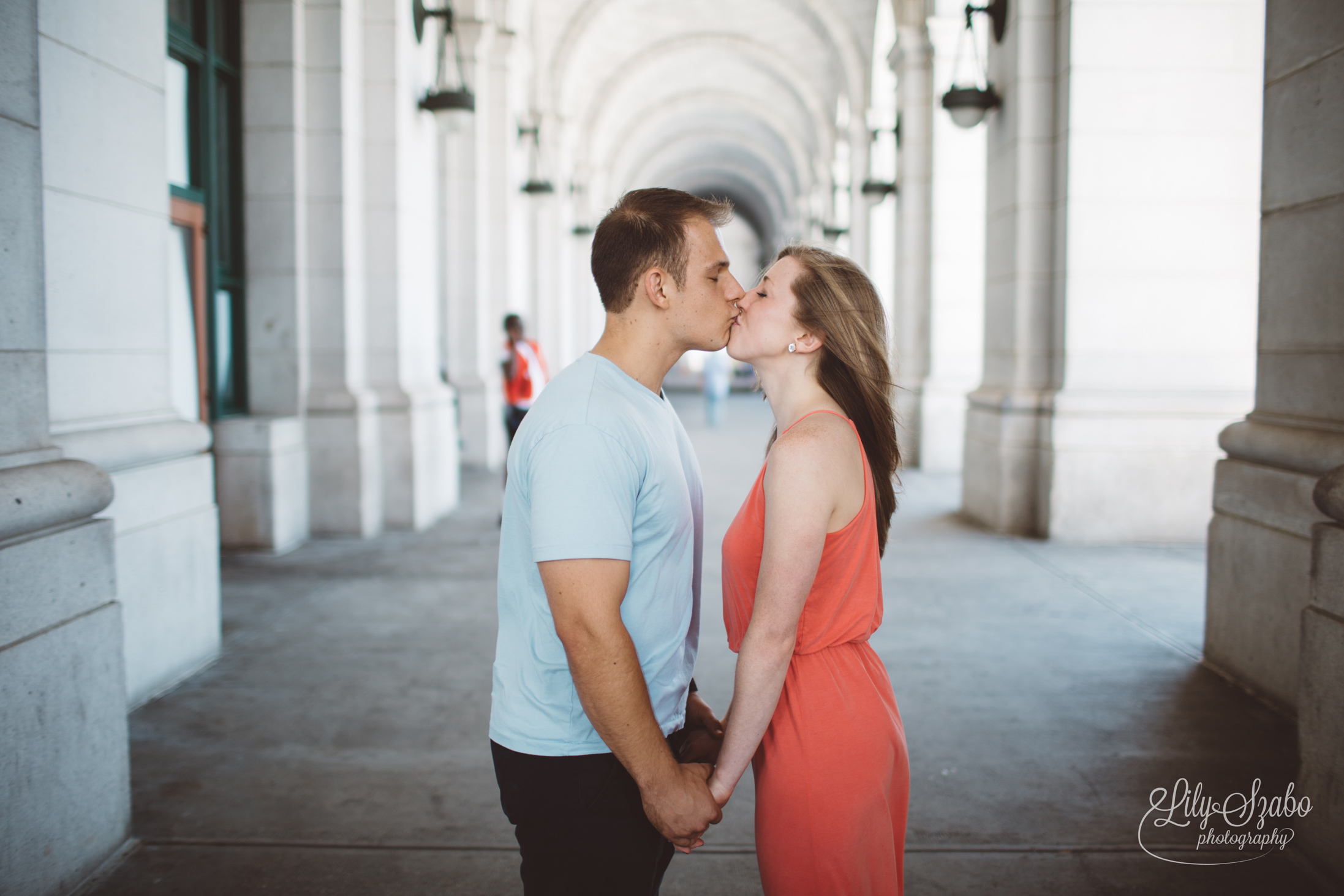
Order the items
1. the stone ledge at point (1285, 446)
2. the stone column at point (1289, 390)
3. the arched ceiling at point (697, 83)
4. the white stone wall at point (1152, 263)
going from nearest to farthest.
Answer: the stone column at point (1289, 390), the stone ledge at point (1285, 446), the white stone wall at point (1152, 263), the arched ceiling at point (697, 83)

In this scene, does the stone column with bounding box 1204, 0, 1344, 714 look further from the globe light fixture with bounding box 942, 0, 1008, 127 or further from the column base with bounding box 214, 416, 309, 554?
the column base with bounding box 214, 416, 309, 554

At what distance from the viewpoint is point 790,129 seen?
3275cm

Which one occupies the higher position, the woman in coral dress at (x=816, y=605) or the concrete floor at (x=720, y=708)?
the woman in coral dress at (x=816, y=605)

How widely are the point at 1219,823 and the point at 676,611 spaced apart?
2681mm

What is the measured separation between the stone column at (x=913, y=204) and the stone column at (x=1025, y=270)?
4.51 m

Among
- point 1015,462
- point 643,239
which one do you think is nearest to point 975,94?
point 1015,462

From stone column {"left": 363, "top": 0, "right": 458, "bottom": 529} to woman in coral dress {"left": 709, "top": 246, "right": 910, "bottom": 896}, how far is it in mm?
7664

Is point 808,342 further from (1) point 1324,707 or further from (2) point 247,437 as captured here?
(2) point 247,437

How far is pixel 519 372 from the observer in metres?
9.48

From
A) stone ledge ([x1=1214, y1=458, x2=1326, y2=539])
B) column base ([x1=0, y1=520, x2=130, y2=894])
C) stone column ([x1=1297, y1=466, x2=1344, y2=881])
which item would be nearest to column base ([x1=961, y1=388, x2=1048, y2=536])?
stone ledge ([x1=1214, y1=458, x2=1326, y2=539])

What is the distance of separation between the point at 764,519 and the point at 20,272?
2.46 metres

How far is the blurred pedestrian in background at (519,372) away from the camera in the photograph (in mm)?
9430

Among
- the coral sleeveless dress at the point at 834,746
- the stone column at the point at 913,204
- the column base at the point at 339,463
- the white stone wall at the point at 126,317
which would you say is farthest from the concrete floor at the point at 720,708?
the stone column at the point at 913,204

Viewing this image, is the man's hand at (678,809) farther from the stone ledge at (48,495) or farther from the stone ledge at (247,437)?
the stone ledge at (247,437)
